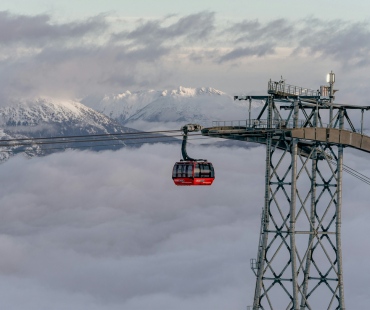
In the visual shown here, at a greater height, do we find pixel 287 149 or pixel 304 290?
pixel 287 149

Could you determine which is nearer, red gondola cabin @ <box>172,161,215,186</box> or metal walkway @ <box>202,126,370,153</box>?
red gondola cabin @ <box>172,161,215,186</box>

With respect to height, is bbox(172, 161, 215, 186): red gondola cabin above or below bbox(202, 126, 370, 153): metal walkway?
below

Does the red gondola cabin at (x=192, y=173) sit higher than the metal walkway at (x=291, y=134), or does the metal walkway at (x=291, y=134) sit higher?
the metal walkway at (x=291, y=134)

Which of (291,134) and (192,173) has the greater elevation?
(291,134)

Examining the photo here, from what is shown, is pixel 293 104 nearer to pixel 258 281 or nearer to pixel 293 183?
pixel 293 183

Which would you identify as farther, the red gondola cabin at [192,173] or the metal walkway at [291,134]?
the metal walkway at [291,134]

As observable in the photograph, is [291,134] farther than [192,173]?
Yes

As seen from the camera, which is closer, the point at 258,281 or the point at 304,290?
the point at 258,281

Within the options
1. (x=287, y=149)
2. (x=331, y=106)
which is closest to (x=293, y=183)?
(x=287, y=149)
